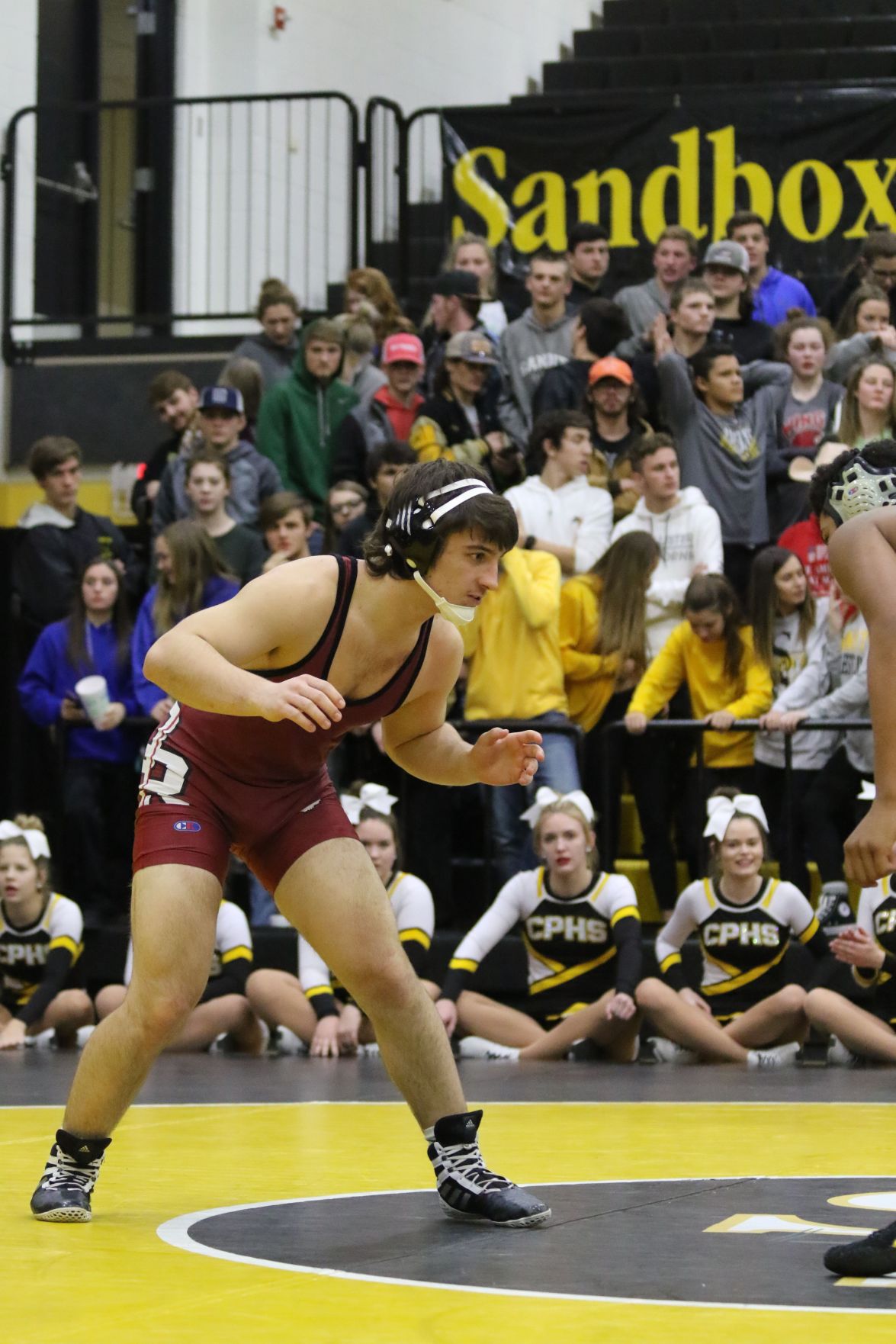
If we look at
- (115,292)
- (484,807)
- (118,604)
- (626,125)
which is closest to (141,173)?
(115,292)

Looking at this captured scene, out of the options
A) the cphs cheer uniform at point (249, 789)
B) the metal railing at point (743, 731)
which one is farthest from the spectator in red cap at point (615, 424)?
the cphs cheer uniform at point (249, 789)

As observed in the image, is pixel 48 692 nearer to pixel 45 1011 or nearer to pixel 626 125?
pixel 45 1011

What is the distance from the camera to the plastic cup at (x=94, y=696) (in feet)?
33.8

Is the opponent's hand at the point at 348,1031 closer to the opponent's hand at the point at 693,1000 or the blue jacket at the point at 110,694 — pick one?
the opponent's hand at the point at 693,1000

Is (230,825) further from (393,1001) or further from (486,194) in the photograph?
(486,194)

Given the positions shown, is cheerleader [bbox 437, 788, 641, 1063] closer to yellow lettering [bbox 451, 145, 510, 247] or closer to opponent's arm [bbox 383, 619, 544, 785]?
opponent's arm [bbox 383, 619, 544, 785]

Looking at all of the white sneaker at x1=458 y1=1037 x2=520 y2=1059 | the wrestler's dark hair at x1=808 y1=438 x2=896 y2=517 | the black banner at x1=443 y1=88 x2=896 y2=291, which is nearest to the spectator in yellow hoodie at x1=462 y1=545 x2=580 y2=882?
the white sneaker at x1=458 y1=1037 x2=520 y2=1059

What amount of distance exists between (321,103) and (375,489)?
638 cm

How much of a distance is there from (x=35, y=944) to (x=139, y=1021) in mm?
5437

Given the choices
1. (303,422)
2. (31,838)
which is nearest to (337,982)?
(31,838)

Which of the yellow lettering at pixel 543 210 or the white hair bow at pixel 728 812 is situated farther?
the yellow lettering at pixel 543 210

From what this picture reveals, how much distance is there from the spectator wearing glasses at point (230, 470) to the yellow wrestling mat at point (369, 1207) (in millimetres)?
4565

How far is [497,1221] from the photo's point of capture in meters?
4.57

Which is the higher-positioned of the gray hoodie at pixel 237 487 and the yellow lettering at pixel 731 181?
the yellow lettering at pixel 731 181
